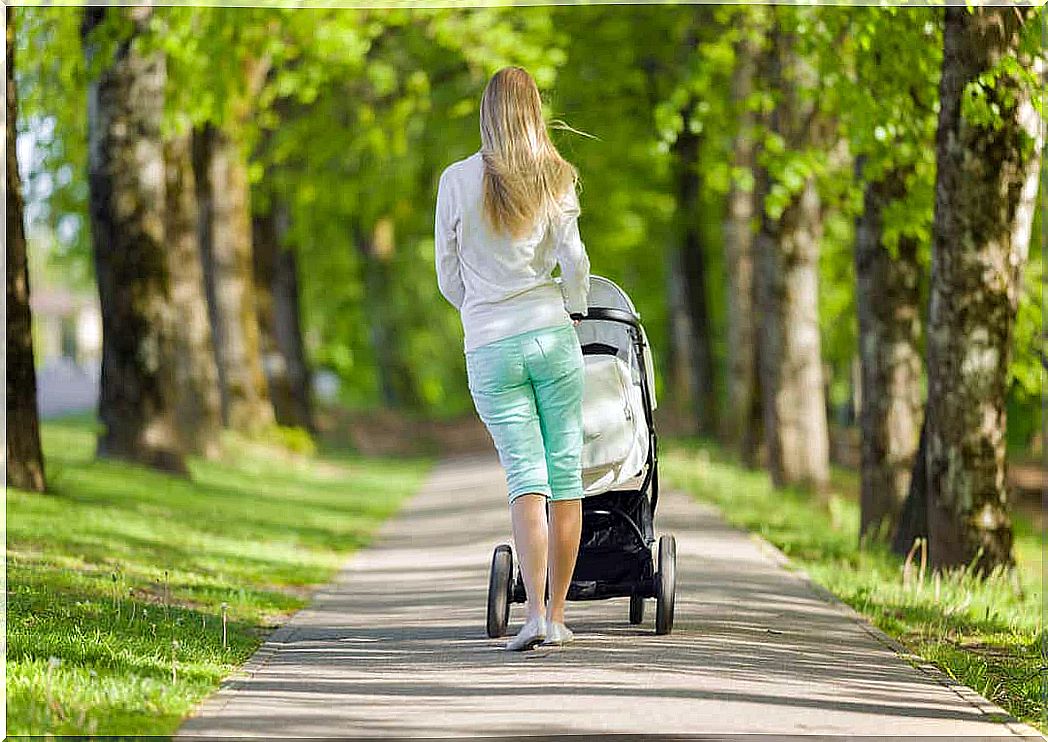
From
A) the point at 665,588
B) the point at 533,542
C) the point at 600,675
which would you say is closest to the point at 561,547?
the point at 533,542

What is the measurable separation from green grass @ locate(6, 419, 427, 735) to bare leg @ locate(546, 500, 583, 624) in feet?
4.63

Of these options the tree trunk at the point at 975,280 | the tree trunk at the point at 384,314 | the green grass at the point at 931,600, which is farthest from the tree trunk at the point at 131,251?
the tree trunk at the point at 384,314

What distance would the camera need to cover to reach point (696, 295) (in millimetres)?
30703

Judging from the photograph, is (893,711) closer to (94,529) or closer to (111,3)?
(94,529)

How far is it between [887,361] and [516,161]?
293 inches

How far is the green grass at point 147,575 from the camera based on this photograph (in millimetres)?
6727

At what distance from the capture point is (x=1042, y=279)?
26016 millimetres

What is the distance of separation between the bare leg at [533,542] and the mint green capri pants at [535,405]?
5 centimetres

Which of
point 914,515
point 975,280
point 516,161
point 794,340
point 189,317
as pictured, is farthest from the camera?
point 189,317

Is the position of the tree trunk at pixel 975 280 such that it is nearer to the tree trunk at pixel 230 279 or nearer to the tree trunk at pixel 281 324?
the tree trunk at pixel 230 279

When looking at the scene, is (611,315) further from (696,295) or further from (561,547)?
(696,295)

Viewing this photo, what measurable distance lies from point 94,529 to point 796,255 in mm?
9309

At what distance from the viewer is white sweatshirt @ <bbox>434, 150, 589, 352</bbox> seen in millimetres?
7891

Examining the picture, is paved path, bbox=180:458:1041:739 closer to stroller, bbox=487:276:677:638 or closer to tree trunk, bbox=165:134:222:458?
stroller, bbox=487:276:677:638
